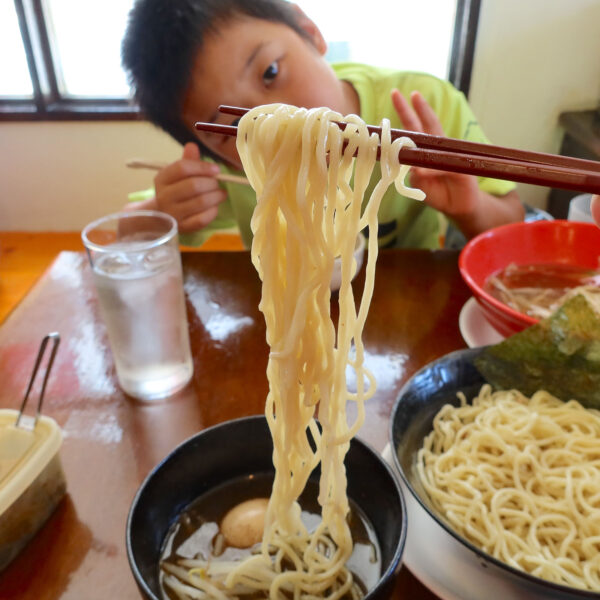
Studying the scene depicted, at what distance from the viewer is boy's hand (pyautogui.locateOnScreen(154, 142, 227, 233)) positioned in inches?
53.9

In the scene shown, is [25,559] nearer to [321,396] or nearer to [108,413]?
[108,413]

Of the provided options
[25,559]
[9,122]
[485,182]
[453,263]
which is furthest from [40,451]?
[9,122]

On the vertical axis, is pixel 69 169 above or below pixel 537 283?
below

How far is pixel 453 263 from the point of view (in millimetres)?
1398

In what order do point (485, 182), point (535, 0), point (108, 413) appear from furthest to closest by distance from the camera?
1. point (535, 0)
2. point (485, 182)
3. point (108, 413)

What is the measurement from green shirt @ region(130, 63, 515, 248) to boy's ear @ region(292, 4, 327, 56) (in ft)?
0.54

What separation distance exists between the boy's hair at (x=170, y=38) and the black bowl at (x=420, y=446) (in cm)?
92

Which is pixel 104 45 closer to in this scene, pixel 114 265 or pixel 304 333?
pixel 114 265

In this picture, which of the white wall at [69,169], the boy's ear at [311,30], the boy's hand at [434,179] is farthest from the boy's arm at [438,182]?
the white wall at [69,169]

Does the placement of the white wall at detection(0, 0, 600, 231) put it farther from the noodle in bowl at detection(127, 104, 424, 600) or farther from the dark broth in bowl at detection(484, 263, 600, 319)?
the noodle in bowl at detection(127, 104, 424, 600)

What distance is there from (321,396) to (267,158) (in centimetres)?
27

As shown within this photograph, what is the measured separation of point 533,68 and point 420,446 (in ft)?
9.02

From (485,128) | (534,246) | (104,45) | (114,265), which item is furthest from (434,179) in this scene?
(104,45)

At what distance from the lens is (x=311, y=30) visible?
1550 millimetres
